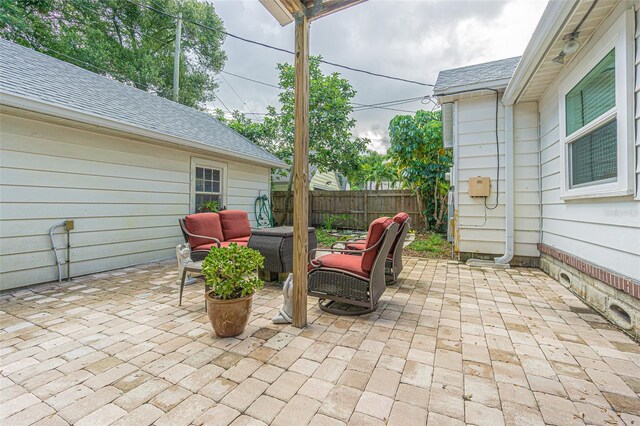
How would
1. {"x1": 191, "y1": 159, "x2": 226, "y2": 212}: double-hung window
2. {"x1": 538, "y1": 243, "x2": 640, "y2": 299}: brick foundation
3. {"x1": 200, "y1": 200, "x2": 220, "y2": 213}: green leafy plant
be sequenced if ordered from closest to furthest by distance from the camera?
1. {"x1": 538, "y1": 243, "x2": 640, "y2": 299}: brick foundation
2. {"x1": 191, "y1": 159, "x2": 226, "y2": 212}: double-hung window
3. {"x1": 200, "y1": 200, "x2": 220, "y2": 213}: green leafy plant

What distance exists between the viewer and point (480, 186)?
496cm

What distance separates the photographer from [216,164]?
262 inches

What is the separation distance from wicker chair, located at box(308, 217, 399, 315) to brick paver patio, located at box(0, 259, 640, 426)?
7.4 inches

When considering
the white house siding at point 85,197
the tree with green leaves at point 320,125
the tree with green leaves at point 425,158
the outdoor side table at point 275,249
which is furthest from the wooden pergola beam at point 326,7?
the tree with green leaves at point 320,125

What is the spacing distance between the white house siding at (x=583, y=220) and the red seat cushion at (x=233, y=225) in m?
4.89

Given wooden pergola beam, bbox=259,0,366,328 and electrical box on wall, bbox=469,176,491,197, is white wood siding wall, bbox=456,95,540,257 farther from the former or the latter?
wooden pergola beam, bbox=259,0,366,328

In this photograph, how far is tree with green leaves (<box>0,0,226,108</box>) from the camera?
33.9 feet

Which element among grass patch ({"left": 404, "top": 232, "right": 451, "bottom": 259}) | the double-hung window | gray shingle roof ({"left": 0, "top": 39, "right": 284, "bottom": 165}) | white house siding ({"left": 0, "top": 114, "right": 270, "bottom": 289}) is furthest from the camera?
the double-hung window

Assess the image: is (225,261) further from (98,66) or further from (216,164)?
(98,66)

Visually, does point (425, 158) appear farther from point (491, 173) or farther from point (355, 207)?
point (491, 173)

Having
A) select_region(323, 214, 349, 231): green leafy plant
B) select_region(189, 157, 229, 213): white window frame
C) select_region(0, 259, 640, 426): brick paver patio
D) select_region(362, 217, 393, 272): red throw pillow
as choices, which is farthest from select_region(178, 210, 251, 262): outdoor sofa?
select_region(323, 214, 349, 231): green leafy plant

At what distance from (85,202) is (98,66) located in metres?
10.5

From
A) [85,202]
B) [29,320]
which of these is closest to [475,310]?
[29,320]

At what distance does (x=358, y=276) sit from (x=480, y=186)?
3.53 meters
